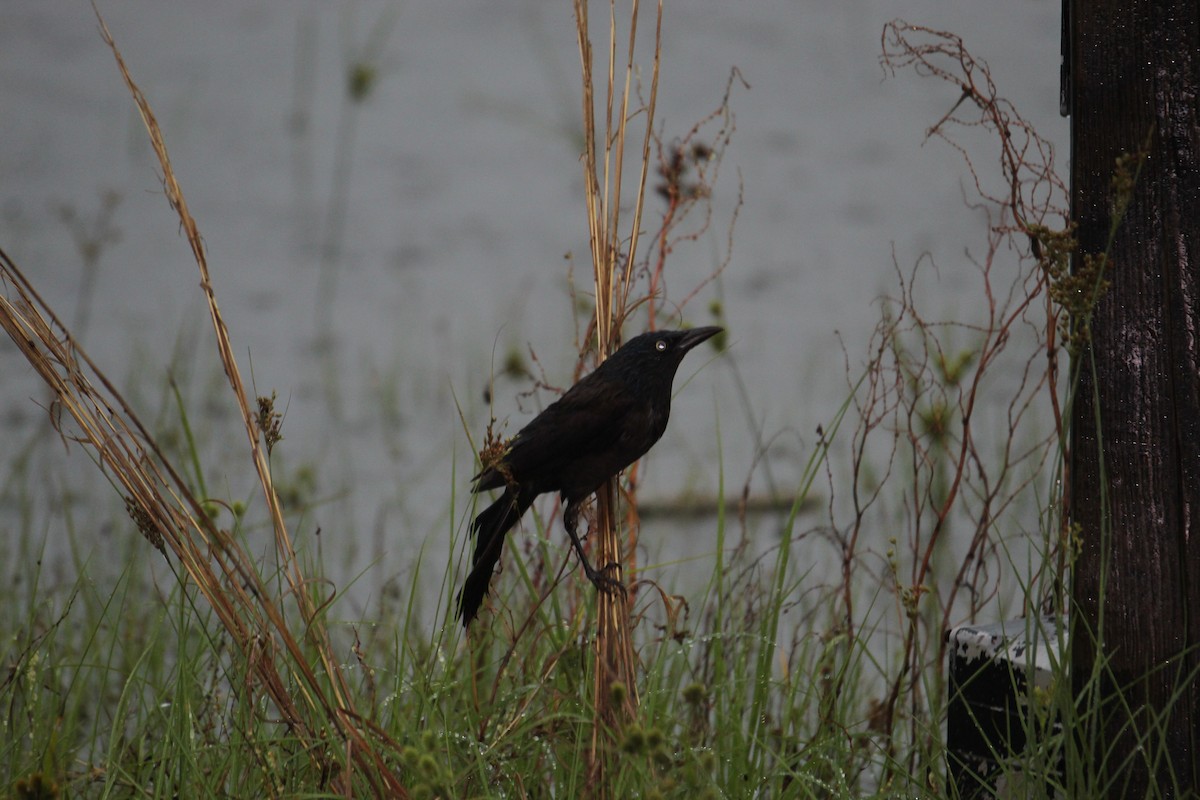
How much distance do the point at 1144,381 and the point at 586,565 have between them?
62cm

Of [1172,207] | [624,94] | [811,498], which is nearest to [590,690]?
[624,94]

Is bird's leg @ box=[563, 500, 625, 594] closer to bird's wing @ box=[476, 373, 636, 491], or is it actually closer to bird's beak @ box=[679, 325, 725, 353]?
bird's wing @ box=[476, 373, 636, 491]

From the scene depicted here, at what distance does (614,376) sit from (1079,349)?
509 millimetres

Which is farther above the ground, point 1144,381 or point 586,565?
point 1144,381

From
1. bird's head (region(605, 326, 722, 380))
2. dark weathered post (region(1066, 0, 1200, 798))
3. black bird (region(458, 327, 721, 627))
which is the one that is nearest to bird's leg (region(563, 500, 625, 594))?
black bird (region(458, 327, 721, 627))

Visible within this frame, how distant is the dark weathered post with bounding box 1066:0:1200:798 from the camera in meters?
1.22

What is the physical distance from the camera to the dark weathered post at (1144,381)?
1223 millimetres

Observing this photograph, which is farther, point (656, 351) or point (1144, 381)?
point (656, 351)

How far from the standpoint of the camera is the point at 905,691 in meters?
1.84

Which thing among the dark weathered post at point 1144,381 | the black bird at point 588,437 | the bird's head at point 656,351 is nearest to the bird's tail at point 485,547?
the black bird at point 588,437

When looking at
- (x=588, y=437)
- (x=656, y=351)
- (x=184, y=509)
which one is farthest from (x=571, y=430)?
(x=184, y=509)

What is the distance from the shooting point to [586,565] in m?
1.37

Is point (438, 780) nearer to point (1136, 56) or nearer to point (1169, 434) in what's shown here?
point (1169, 434)

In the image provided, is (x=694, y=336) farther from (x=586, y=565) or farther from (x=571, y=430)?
(x=586, y=565)
